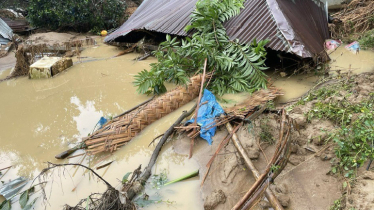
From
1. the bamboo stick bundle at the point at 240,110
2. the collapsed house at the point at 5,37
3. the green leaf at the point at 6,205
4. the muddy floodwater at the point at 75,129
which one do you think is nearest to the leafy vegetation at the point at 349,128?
the bamboo stick bundle at the point at 240,110

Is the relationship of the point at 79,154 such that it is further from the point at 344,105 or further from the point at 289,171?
the point at 344,105

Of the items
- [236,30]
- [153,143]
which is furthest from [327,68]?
[153,143]

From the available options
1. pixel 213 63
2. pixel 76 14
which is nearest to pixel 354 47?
pixel 213 63

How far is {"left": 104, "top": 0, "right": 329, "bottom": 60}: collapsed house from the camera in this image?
4.89 m

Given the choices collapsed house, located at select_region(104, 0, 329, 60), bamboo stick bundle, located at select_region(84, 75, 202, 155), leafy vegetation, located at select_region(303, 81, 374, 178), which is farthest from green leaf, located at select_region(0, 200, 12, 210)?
collapsed house, located at select_region(104, 0, 329, 60)

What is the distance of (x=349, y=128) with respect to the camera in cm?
293

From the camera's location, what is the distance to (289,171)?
277 cm

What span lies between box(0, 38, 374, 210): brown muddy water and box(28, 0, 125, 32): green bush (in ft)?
13.2

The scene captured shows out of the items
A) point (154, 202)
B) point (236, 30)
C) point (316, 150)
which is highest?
point (236, 30)

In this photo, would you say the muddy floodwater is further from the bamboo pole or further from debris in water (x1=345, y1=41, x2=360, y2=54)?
debris in water (x1=345, y1=41, x2=360, y2=54)

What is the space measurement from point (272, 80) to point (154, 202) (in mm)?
3307

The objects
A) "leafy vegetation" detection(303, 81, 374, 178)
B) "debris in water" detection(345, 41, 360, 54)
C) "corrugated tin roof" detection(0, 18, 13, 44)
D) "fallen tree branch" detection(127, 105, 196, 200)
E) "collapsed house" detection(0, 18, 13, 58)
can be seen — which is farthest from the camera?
"corrugated tin roof" detection(0, 18, 13, 44)

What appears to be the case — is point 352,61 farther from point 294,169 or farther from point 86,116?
point 86,116

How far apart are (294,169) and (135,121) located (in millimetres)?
1982
